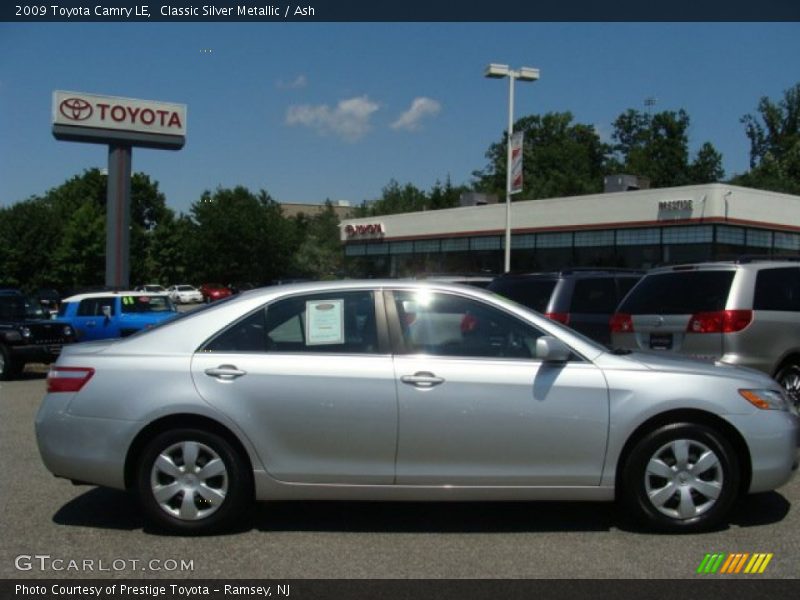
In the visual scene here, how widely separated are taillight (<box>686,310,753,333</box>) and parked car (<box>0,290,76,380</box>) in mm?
11334

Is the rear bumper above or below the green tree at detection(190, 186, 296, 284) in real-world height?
below

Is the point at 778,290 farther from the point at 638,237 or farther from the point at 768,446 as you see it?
the point at 638,237

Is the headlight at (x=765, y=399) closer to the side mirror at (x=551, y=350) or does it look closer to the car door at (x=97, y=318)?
the side mirror at (x=551, y=350)

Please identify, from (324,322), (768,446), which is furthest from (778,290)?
(324,322)

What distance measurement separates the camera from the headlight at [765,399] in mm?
5383

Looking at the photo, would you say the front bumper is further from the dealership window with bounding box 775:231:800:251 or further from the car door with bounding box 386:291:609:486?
the dealership window with bounding box 775:231:800:251

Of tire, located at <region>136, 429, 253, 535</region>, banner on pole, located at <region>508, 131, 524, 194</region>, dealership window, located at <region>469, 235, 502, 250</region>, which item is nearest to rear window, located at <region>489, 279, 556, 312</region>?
tire, located at <region>136, 429, 253, 535</region>

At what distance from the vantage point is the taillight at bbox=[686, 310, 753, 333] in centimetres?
820

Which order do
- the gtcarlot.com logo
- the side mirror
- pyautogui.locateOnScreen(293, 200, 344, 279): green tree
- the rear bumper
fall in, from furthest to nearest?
pyautogui.locateOnScreen(293, 200, 344, 279): green tree < the rear bumper < the side mirror < the gtcarlot.com logo

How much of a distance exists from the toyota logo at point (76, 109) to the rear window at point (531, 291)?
25.8 metres

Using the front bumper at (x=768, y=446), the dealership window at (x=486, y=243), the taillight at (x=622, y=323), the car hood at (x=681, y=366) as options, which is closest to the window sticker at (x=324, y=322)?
the car hood at (x=681, y=366)

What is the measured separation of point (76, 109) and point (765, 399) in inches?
1254

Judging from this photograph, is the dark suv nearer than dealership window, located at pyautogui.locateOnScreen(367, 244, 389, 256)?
Yes

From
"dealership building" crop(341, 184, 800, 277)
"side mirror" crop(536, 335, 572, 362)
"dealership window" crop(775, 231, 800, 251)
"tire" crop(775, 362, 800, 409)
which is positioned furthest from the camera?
"dealership window" crop(775, 231, 800, 251)
